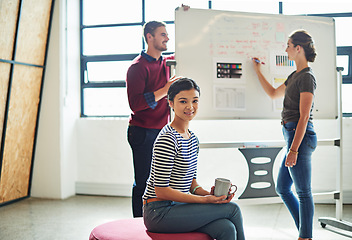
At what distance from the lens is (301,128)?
2.23 metres

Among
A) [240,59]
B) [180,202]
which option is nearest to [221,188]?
[180,202]

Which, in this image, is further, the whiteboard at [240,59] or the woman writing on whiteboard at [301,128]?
the whiteboard at [240,59]

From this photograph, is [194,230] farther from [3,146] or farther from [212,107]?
[3,146]

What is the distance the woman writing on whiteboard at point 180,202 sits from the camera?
5.07 feet

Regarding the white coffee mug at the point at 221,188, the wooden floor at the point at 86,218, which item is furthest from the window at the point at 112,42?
the white coffee mug at the point at 221,188

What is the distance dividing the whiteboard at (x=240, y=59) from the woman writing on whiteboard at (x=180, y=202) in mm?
1108

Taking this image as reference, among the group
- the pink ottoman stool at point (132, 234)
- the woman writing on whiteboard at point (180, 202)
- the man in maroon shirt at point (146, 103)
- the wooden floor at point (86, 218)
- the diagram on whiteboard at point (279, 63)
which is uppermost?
the diagram on whiteboard at point (279, 63)

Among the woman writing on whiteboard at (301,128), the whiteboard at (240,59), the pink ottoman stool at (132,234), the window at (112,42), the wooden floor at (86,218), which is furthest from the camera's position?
the window at (112,42)

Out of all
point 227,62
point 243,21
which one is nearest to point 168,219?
point 227,62

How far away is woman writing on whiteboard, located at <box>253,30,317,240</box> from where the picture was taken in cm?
224

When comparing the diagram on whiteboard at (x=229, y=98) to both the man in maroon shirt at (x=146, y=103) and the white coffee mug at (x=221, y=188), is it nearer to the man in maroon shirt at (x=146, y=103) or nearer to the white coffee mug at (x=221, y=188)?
the man in maroon shirt at (x=146, y=103)

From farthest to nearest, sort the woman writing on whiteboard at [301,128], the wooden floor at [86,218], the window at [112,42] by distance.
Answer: the window at [112,42], the wooden floor at [86,218], the woman writing on whiteboard at [301,128]

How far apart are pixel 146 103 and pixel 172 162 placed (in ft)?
3.10

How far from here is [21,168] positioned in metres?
3.90
